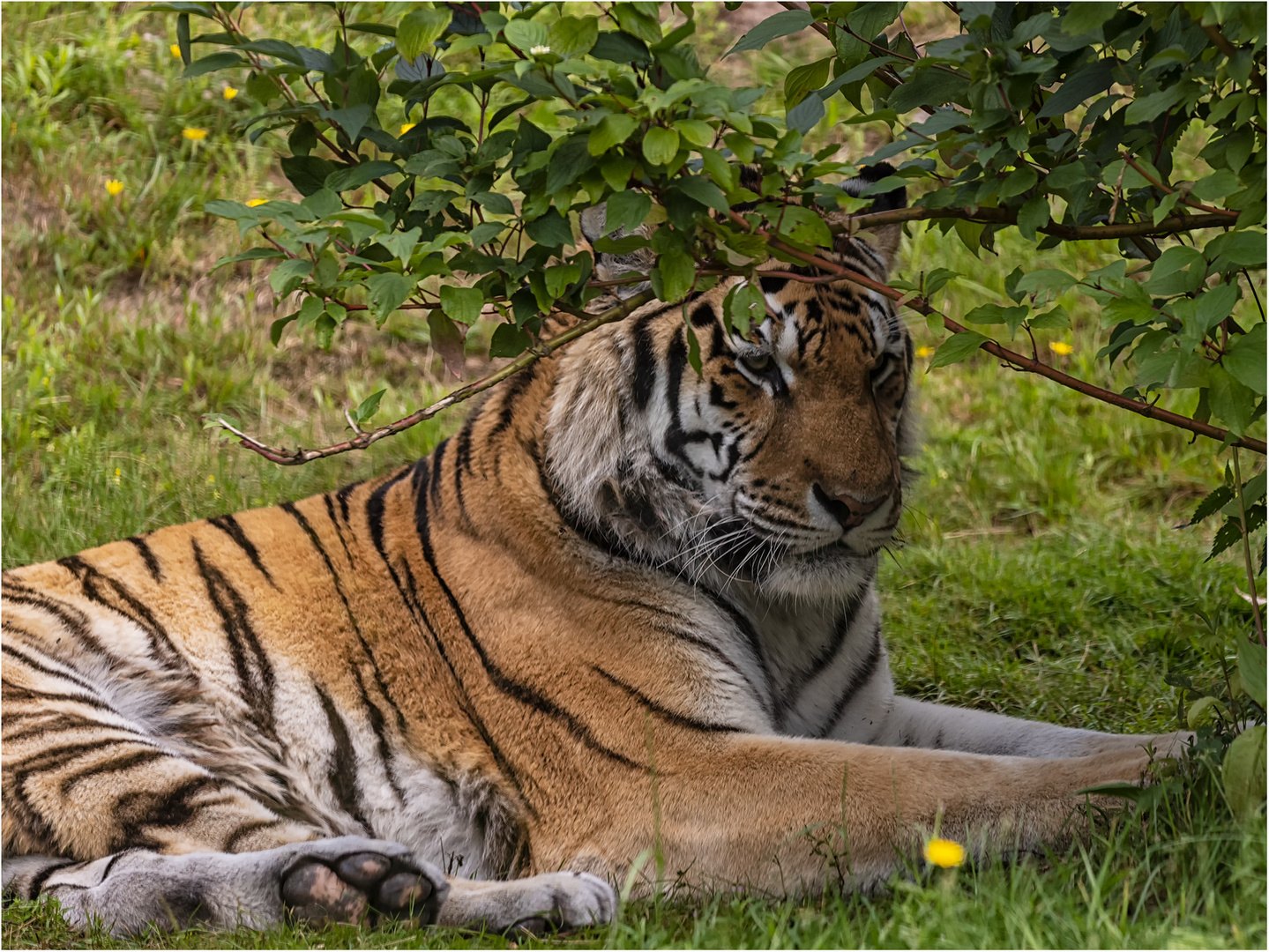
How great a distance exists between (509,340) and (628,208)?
1.52 ft

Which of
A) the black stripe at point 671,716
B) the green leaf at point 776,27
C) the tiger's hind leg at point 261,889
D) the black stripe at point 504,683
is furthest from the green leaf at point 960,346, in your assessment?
the tiger's hind leg at point 261,889

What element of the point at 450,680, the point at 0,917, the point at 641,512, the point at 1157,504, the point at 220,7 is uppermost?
the point at 220,7

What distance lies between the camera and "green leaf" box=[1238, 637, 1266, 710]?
2152 millimetres

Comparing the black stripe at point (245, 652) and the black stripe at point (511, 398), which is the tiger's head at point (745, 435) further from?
the black stripe at point (245, 652)

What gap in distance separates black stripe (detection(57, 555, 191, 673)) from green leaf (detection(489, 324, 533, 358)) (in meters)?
1.34

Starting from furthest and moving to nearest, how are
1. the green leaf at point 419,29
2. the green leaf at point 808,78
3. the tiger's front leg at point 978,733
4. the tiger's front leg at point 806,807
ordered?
the tiger's front leg at point 978,733, the tiger's front leg at point 806,807, the green leaf at point 808,78, the green leaf at point 419,29

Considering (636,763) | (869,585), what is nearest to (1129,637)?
(869,585)

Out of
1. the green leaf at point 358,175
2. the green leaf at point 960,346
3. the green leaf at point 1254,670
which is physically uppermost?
the green leaf at point 358,175

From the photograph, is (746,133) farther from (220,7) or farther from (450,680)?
(450,680)

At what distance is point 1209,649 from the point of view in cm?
373

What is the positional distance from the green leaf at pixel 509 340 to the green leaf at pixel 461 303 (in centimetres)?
17

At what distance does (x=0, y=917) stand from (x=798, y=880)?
1.68m

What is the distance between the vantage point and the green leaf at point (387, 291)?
2146 millimetres

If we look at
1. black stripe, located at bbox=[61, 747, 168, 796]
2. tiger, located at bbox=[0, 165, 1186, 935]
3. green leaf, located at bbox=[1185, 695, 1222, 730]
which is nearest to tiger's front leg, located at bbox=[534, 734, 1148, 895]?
tiger, located at bbox=[0, 165, 1186, 935]
